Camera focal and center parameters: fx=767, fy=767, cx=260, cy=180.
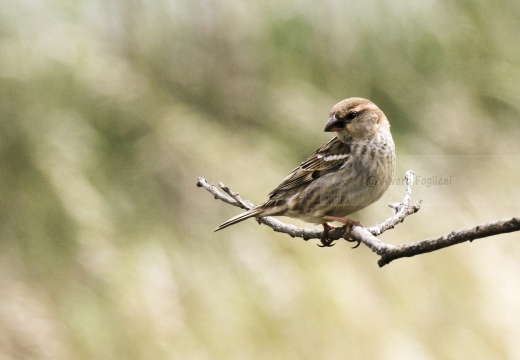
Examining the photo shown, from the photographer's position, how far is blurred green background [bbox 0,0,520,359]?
116 inches

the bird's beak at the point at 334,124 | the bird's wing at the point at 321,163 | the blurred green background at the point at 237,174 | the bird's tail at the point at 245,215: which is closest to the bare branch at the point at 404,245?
the bird's tail at the point at 245,215

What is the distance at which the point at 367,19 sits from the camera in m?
3.61

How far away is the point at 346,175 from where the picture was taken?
175 centimetres

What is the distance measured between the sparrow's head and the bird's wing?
0.06 metres

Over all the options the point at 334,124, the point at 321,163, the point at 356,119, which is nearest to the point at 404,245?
the point at 334,124

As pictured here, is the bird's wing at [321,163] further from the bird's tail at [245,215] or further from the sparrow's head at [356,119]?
the bird's tail at [245,215]

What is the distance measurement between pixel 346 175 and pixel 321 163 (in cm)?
11

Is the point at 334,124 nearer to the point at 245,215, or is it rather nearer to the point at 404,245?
the point at 245,215

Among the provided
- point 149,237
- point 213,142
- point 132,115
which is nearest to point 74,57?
point 132,115

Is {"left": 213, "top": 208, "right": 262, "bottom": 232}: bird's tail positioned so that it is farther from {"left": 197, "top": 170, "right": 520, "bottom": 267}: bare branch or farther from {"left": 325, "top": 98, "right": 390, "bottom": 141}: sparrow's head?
{"left": 325, "top": 98, "right": 390, "bottom": 141}: sparrow's head

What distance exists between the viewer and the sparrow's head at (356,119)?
1513mm

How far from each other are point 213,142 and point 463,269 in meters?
1.22

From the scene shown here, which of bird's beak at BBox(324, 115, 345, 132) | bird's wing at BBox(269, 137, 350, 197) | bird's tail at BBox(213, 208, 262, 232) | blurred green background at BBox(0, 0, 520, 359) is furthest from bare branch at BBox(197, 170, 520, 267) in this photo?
blurred green background at BBox(0, 0, 520, 359)

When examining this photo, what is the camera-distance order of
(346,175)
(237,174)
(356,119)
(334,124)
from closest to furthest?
(334,124) < (356,119) < (346,175) < (237,174)
